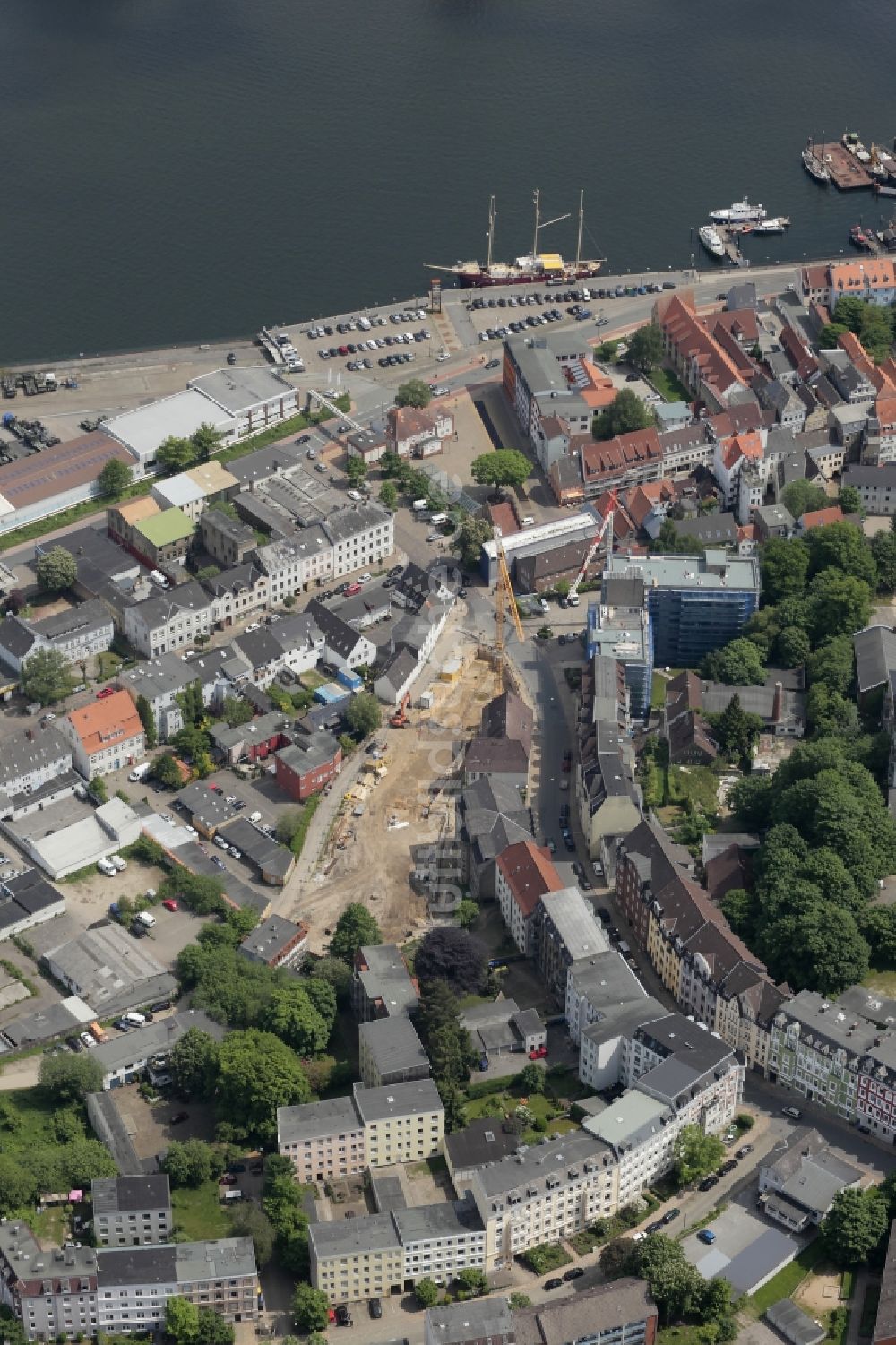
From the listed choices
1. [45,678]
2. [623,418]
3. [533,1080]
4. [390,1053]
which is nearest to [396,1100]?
[390,1053]

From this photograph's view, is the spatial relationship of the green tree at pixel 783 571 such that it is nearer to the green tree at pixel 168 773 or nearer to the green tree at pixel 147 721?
the green tree at pixel 168 773

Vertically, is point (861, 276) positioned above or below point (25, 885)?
above

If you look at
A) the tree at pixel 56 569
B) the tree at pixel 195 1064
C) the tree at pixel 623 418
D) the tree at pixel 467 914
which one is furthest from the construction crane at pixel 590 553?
the tree at pixel 195 1064

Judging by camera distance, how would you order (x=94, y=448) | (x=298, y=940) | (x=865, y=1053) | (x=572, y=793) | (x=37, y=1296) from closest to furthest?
(x=37, y=1296) < (x=865, y=1053) < (x=298, y=940) < (x=572, y=793) < (x=94, y=448)

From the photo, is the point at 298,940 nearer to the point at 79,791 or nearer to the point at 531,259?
the point at 79,791

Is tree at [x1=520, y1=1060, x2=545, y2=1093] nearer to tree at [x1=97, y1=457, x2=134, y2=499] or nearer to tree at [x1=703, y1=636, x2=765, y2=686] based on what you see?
tree at [x1=703, y1=636, x2=765, y2=686]

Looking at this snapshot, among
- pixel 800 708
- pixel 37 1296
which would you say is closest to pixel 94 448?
pixel 800 708

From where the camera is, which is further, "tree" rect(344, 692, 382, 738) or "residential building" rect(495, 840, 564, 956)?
"tree" rect(344, 692, 382, 738)

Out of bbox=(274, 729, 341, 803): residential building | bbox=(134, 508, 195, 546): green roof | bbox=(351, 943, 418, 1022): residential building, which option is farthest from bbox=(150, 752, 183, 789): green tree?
bbox=(134, 508, 195, 546): green roof
